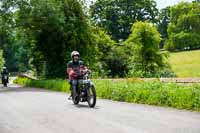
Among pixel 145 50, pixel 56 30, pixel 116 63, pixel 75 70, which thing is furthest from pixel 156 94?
pixel 116 63

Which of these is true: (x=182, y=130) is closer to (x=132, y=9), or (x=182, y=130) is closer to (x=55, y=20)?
(x=55, y=20)

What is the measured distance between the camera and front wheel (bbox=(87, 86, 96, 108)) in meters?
16.5

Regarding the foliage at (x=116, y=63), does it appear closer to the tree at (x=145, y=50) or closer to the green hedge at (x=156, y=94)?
the tree at (x=145, y=50)

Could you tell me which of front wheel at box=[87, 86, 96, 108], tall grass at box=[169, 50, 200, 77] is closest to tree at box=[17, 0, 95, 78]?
front wheel at box=[87, 86, 96, 108]

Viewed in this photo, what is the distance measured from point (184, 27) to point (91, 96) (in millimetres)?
88355

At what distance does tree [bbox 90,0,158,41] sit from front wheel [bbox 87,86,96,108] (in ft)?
281

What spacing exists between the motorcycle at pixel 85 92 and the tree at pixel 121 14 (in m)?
84.8

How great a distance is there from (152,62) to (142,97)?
37458mm

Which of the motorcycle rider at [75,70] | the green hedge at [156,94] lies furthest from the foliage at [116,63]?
the motorcycle rider at [75,70]

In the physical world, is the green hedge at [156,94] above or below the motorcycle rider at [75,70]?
below

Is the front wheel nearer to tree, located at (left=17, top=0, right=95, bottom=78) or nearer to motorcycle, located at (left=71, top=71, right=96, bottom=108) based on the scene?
motorcycle, located at (left=71, top=71, right=96, bottom=108)

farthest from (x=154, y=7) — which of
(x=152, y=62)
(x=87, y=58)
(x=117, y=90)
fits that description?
(x=117, y=90)

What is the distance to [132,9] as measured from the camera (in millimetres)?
104188

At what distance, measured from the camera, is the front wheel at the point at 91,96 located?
16.5 metres
